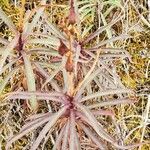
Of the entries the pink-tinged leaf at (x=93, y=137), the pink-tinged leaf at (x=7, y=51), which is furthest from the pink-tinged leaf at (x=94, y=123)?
the pink-tinged leaf at (x=7, y=51)

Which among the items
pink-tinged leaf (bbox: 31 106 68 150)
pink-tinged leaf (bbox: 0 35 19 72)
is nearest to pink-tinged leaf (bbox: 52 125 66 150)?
pink-tinged leaf (bbox: 31 106 68 150)

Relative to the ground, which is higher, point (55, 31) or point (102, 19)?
point (102, 19)

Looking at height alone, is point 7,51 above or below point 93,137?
above

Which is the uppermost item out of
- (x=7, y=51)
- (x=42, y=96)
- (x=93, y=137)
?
(x=7, y=51)

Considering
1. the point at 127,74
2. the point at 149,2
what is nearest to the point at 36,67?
the point at 127,74

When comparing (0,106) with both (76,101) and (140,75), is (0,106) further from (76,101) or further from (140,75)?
(140,75)

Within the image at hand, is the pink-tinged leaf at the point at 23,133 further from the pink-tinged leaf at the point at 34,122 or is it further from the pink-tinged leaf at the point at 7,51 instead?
the pink-tinged leaf at the point at 7,51

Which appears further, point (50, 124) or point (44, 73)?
point (44, 73)

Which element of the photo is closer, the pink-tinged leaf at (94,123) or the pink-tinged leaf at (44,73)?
the pink-tinged leaf at (94,123)

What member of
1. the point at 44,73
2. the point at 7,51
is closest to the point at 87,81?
the point at 44,73

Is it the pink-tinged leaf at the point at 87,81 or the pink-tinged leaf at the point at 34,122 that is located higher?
the pink-tinged leaf at the point at 87,81

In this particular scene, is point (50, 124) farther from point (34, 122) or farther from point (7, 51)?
point (7, 51)
